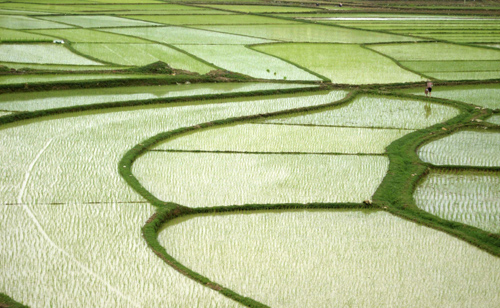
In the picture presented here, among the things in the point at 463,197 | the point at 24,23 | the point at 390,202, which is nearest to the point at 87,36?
the point at 24,23

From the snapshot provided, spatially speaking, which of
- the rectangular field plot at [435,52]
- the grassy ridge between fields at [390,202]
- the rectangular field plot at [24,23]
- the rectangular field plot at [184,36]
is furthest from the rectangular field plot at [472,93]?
the rectangular field plot at [24,23]

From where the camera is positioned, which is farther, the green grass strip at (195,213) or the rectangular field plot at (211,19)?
the rectangular field plot at (211,19)

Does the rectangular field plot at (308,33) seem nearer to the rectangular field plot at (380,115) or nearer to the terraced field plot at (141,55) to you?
the terraced field plot at (141,55)

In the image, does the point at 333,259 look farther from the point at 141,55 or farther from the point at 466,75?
the point at 141,55

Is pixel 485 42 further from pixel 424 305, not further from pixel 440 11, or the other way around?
pixel 424 305

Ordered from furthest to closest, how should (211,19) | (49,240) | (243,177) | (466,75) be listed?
(211,19) → (466,75) → (243,177) → (49,240)

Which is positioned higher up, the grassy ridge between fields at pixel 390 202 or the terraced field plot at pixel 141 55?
the terraced field plot at pixel 141 55
